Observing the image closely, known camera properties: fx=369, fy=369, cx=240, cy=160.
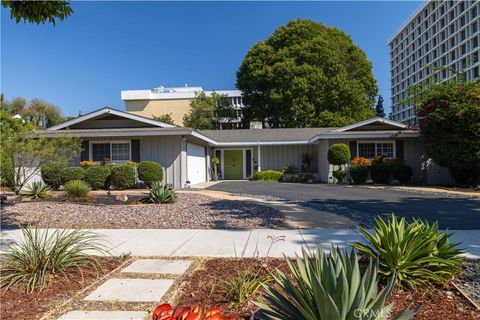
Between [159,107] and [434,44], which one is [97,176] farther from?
[434,44]

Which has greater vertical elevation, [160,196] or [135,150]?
[135,150]

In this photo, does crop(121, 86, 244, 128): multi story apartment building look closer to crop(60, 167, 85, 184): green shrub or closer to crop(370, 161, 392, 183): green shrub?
crop(370, 161, 392, 183): green shrub

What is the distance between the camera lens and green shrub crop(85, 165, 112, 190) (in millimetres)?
16484

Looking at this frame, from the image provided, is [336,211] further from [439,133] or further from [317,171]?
[317,171]

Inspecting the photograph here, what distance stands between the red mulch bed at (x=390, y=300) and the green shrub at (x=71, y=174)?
13.8 m

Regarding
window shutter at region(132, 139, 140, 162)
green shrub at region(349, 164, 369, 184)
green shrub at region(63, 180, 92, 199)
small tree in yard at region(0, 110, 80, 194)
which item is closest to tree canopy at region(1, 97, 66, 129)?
window shutter at region(132, 139, 140, 162)

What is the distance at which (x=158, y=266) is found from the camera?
5012mm

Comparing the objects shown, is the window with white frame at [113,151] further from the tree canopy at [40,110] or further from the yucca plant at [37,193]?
the tree canopy at [40,110]

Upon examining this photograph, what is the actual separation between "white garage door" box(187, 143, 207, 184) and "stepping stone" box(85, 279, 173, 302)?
14340 millimetres

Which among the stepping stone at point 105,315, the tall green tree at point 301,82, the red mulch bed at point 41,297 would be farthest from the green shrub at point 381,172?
the stepping stone at point 105,315

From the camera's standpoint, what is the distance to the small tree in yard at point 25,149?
1170 centimetres

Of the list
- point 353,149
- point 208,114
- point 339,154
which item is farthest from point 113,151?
point 208,114

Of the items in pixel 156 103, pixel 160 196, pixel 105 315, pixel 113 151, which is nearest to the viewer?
pixel 105 315

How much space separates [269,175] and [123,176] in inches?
382
